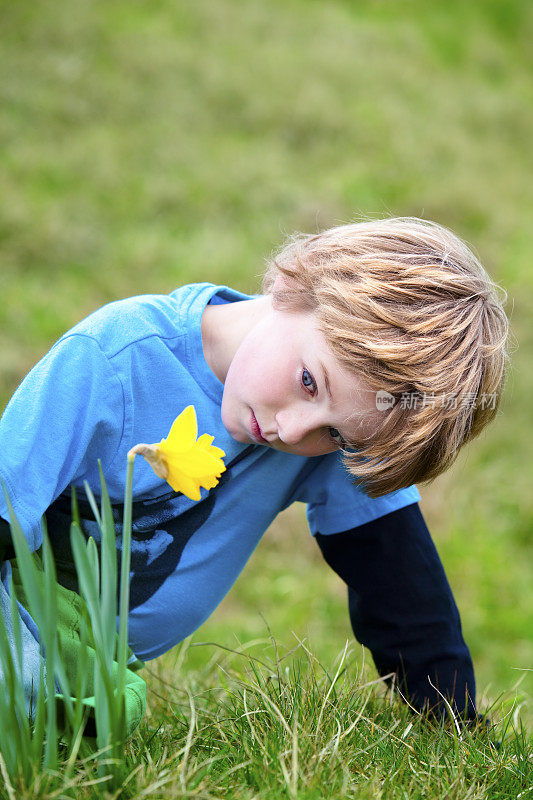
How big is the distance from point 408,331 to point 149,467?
572 millimetres

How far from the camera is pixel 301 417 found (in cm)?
139

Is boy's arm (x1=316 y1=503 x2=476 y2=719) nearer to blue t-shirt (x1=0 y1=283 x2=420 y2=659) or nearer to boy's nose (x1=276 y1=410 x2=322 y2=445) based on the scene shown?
blue t-shirt (x1=0 y1=283 x2=420 y2=659)

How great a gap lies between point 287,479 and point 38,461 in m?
0.60

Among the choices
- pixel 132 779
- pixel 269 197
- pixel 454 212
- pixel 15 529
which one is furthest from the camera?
pixel 454 212

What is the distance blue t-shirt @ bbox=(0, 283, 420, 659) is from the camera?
4.42 feet

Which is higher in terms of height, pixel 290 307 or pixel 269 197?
pixel 269 197

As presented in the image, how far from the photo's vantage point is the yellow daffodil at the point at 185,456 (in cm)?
114

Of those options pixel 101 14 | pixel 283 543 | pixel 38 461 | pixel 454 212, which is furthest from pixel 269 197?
pixel 38 461

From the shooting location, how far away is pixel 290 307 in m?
1.50

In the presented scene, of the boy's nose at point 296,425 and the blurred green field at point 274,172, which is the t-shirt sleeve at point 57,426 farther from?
the blurred green field at point 274,172

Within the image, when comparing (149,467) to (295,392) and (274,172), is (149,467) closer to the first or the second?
(295,392)

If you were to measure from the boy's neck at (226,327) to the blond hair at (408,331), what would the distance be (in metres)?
0.10

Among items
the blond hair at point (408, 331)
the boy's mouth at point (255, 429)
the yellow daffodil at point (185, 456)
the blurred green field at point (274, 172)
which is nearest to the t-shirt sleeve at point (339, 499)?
the blond hair at point (408, 331)

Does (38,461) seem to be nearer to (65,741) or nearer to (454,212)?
(65,741)
